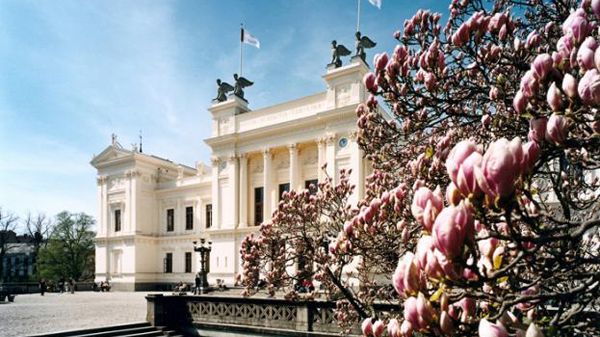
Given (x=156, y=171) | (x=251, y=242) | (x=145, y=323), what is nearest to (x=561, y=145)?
(x=251, y=242)

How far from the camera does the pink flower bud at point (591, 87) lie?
1879 millimetres

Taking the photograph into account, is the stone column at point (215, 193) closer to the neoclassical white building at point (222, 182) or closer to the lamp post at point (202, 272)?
the neoclassical white building at point (222, 182)

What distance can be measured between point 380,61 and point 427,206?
2.85 m

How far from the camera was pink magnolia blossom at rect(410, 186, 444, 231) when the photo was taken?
1722 mm

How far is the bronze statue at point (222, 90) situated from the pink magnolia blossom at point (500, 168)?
3671 cm

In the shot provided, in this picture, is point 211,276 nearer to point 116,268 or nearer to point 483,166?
point 116,268

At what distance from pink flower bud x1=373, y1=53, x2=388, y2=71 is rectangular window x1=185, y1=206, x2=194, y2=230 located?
3843cm

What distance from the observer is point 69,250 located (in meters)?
55.6

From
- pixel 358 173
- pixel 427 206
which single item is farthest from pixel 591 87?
pixel 358 173

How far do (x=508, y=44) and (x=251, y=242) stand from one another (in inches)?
212

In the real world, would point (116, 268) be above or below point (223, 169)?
below

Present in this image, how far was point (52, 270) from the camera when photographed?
5341cm

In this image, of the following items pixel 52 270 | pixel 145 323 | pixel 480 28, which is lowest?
pixel 52 270

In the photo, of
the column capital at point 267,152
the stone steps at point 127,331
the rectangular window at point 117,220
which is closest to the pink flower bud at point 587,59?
the stone steps at point 127,331
